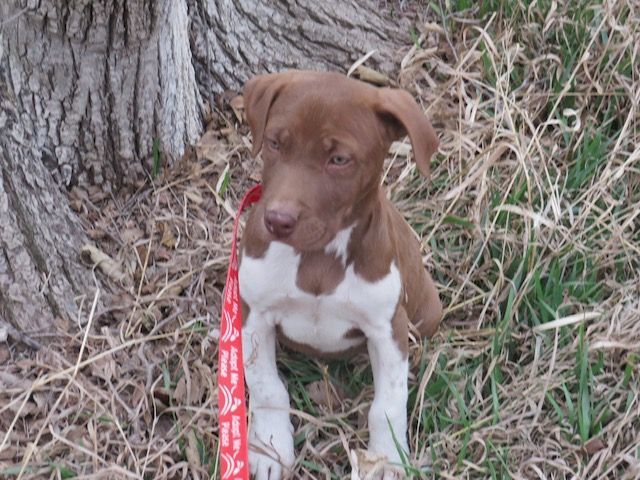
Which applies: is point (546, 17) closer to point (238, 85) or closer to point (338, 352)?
point (238, 85)

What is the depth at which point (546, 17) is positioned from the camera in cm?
602

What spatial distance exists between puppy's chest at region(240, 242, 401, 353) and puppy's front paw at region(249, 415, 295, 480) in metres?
0.43

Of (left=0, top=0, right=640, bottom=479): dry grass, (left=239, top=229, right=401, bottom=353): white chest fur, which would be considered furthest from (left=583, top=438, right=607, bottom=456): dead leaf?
(left=239, top=229, right=401, bottom=353): white chest fur

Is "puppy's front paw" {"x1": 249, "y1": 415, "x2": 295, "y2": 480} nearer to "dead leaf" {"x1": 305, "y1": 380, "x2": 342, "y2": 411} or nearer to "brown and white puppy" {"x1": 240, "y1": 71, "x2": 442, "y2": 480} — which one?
"brown and white puppy" {"x1": 240, "y1": 71, "x2": 442, "y2": 480}

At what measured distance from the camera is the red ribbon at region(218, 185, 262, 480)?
4.03 m

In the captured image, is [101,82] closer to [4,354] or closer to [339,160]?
[4,354]

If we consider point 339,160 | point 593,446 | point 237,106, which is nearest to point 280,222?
point 339,160

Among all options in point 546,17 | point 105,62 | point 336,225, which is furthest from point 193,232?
point 546,17

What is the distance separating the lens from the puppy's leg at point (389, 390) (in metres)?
4.21

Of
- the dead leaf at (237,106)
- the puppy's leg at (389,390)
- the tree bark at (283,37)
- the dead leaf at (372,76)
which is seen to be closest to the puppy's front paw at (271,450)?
the puppy's leg at (389,390)

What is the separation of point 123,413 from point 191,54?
6.57ft

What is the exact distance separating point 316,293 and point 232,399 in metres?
0.50

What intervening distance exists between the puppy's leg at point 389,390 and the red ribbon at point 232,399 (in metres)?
0.52

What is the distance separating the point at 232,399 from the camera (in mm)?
4090
